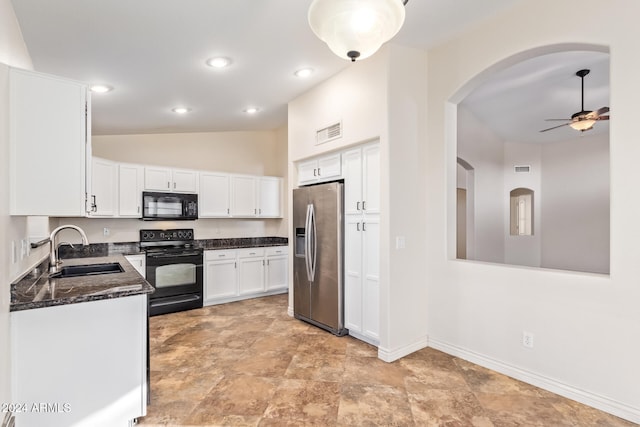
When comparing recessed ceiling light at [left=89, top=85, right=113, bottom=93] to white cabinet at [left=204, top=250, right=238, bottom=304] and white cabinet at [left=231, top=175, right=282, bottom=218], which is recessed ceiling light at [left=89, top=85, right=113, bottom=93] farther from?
white cabinet at [left=204, top=250, right=238, bottom=304]

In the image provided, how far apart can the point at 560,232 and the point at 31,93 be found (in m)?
8.39

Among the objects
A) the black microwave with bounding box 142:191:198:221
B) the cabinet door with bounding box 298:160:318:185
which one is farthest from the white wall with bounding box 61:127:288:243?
the cabinet door with bounding box 298:160:318:185

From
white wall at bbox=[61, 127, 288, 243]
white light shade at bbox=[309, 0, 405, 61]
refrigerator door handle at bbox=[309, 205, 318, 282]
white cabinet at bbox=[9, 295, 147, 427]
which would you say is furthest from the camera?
white wall at bbox=[61, 127, 288, 243]

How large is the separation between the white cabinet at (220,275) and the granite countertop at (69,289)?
2580mm

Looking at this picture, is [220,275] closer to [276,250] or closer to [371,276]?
[276,250]

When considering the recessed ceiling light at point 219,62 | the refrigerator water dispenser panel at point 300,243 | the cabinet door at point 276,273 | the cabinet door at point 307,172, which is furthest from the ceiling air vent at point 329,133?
the cabinet door at point 276,273

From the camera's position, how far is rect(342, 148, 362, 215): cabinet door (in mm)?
3562

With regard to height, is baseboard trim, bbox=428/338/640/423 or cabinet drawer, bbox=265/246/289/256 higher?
cabinet drawer, bbox=265/246/289/256

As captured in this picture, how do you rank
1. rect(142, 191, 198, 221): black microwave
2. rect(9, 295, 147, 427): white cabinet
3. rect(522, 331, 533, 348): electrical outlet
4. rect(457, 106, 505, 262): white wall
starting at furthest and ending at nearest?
rect(457, 106, 505, 262): white wall
rect(142, 191, 198, 221): black microwave
rect(522, 331, 533, 348): electrical outlet
rect(9, 295, 147, 427): white cabinet

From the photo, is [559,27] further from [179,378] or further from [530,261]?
[530,261]

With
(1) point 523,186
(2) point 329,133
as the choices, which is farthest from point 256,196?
(1) point 523,186

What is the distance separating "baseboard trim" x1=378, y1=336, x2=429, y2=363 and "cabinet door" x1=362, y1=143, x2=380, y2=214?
128 centimetres

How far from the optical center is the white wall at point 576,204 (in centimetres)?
657

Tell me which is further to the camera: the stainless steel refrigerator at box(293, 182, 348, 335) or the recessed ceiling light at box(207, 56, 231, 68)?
the stainless steel refrigerator at box(293, 182, 348, 335)
